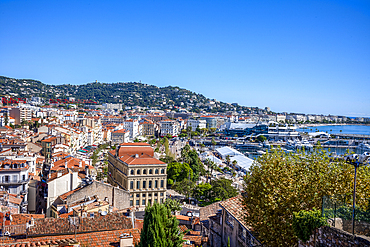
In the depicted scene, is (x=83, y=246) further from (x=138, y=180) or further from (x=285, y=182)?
(x=138, y=180)

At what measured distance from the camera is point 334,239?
27.0 ft

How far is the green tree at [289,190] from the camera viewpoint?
10.4m

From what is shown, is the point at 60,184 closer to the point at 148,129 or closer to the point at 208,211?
the point at 208,211

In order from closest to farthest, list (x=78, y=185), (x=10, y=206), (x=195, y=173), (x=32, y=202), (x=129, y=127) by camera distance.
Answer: (x=10, y=206) → (x=78, y=185) → (x=32, y=202) → (x=195, y=173) → (x=129, y=127)

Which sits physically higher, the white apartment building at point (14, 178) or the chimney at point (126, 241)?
the chimney at point (126, 241)

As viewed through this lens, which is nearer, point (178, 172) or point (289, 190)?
point (289, 190)

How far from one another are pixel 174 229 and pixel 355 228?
5.59m

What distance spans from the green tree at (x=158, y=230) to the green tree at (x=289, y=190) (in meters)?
3.32

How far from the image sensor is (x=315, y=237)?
9055mm

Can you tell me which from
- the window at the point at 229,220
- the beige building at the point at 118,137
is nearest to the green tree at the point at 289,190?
the window at the point at 229,220

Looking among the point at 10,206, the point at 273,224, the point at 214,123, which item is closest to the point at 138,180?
the point at 10,206

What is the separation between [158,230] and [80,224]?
5.39 metres

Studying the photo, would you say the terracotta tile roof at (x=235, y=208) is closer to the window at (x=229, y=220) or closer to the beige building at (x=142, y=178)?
the window at (x=229, y=220)

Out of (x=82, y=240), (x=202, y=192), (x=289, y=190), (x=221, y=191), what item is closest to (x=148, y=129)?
(x=202, y=192)
